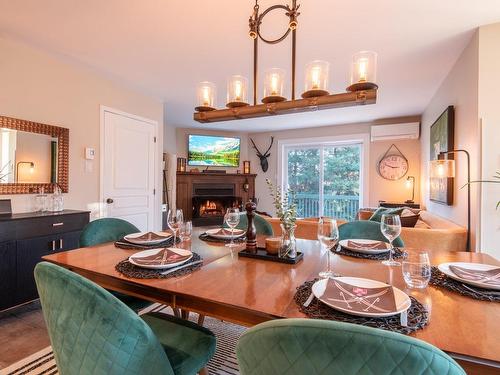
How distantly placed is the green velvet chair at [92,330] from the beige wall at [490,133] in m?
2.56

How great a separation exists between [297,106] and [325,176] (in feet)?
15.8

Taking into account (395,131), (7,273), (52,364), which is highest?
(395,131)

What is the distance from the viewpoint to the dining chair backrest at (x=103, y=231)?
1723 mm

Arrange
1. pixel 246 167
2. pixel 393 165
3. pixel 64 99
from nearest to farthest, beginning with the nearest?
pixel 64 99
pixel 393 165
pixel 246 167

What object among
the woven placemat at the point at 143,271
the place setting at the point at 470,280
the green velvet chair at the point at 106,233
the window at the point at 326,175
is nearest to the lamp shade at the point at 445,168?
the place setting at the point at 470,280

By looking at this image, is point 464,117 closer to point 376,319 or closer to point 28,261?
point 376,319

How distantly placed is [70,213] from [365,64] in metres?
2.71

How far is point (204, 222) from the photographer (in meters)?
6.14

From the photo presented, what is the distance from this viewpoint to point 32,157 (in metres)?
2.69

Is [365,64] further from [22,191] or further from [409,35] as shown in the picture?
A: [22,191]

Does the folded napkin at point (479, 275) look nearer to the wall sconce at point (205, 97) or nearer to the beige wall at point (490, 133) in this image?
the beige wall at point (490, 133)

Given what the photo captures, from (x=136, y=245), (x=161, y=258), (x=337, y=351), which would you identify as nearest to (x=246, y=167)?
(x=136, y=245)

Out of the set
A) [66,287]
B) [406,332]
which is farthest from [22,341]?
[406,332]

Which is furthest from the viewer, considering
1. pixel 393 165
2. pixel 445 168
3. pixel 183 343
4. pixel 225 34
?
pixel 393 165
